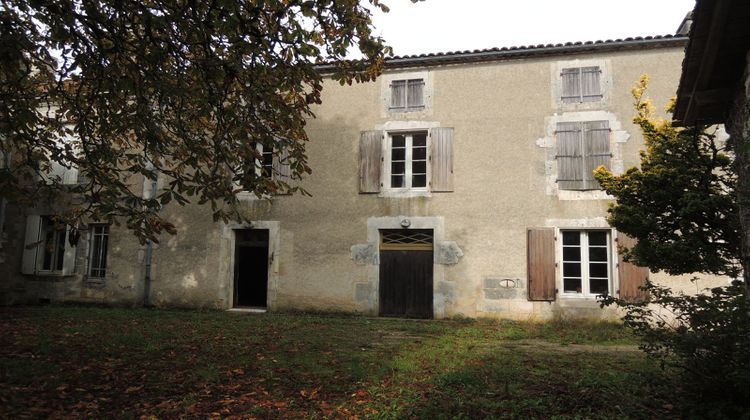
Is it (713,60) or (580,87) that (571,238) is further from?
(713,60)

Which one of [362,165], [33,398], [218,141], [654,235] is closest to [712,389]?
[654,235]

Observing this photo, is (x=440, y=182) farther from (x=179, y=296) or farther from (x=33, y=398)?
(x=33, y=398)

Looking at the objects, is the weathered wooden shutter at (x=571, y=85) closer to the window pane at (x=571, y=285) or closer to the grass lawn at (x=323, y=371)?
the window pane at (x=571, y=285)

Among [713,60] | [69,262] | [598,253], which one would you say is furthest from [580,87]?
[69,262]

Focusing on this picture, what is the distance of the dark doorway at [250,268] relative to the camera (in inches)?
449

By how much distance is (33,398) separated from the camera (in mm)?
4320

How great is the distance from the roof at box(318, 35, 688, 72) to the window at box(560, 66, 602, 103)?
1.29 feet

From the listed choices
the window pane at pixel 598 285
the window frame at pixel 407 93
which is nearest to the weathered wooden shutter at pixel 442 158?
the window frame at pixel 407 93

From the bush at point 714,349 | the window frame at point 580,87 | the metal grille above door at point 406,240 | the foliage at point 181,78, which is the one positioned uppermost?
the window frame at point 580,87

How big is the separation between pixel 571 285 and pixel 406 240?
3419 mm

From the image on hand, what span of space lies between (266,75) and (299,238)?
6137mm

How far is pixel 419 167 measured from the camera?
10.7 m

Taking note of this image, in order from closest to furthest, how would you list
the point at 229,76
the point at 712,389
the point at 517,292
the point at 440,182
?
the point at 712,389, the point at 229,76, the point at 517,292, the point at 440,182

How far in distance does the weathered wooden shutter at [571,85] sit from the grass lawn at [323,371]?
14.8 feet
